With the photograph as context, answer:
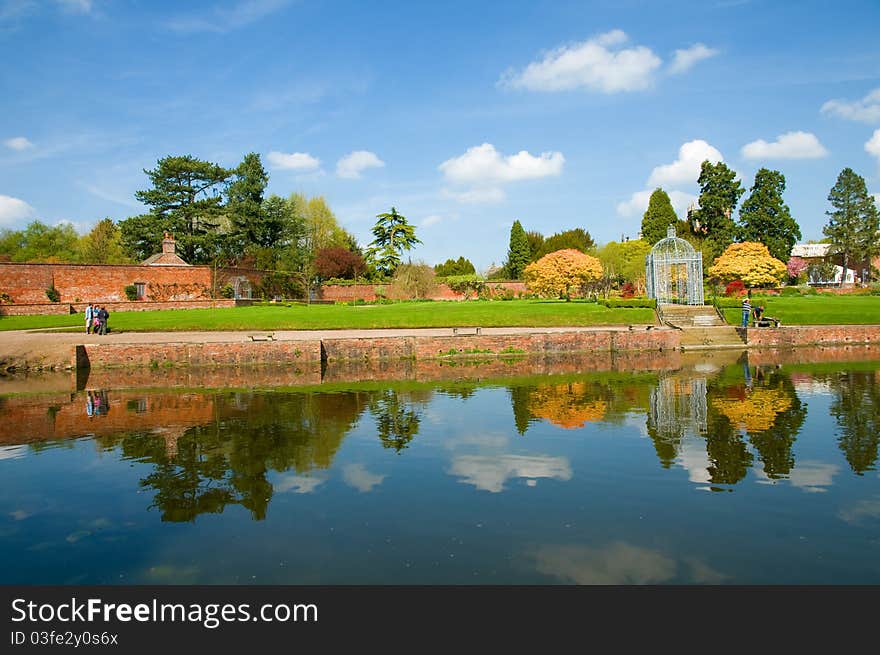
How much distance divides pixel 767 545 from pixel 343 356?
1614 cm

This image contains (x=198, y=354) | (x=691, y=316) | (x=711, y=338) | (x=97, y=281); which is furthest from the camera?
(x=97, y=281)

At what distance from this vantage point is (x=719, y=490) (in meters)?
6.72

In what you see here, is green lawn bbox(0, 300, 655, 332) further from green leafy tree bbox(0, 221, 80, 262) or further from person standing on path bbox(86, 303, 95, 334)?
green leafy tree bbox(0, 221, 80, 262)

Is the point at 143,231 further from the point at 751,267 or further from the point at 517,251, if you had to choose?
the point at 751,267

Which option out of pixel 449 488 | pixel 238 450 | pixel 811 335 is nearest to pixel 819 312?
pixel 811 335

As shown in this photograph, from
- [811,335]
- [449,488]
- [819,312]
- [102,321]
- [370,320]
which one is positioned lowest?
[449,488]

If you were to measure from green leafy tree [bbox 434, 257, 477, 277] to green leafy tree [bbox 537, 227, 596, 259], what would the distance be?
840 cm

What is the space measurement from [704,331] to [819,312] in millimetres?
8856

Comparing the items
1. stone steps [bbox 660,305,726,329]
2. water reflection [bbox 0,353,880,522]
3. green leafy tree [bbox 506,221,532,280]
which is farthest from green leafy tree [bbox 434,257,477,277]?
water reflection [bbox 0,353,880,522]

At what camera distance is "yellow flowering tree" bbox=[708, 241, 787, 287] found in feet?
139

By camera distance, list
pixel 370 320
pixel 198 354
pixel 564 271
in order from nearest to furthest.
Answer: pixel 198 354, pixel 370 320, pixel 564 271

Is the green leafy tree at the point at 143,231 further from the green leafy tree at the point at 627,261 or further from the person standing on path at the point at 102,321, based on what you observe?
the green leafy tree at the point at 627,261

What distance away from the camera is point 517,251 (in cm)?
6469
